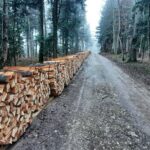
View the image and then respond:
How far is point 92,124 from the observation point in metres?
6.28

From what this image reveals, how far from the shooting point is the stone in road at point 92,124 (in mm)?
5202

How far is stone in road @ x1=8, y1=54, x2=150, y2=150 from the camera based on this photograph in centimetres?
520

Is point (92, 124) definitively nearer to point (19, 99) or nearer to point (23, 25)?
point (19, 99)

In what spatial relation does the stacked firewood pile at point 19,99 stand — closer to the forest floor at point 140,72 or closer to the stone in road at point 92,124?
the stone in road at point 92,124

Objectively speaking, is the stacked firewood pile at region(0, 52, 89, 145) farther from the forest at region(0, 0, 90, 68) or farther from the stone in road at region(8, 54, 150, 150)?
the forest at region(0, 0, 90, 68)

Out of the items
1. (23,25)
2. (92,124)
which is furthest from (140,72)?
(23,25)

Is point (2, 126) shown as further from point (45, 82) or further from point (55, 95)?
point (55, 95)

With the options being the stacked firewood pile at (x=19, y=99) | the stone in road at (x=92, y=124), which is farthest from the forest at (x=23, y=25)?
the stone in road at (x=92, y=124)

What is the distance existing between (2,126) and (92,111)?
318cm

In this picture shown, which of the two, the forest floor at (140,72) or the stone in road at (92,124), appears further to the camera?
the forest floor at (140,72)

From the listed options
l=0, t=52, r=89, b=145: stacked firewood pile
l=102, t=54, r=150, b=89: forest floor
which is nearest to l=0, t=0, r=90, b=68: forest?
l=0, t=52, r=89, b=145: stacked firewood pile

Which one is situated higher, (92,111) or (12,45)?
(12,45)

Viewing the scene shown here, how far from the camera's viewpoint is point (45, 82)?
820cm

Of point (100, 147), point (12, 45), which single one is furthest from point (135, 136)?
point (12, 45)
